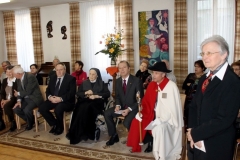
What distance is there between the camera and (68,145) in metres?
3.84

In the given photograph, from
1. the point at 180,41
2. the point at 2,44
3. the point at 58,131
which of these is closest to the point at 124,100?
the point at 58,131

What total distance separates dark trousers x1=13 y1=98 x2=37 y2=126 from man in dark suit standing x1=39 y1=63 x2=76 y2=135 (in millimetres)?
311

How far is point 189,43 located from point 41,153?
445 cm

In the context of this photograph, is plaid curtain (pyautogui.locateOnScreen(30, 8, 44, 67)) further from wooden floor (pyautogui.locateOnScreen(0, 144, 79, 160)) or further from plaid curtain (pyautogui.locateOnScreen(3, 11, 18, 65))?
wooden floor (pyautogui.locateOnScreen(0, 144, 79, 160))

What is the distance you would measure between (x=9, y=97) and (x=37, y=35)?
12.1 feet

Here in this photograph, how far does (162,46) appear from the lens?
643cm

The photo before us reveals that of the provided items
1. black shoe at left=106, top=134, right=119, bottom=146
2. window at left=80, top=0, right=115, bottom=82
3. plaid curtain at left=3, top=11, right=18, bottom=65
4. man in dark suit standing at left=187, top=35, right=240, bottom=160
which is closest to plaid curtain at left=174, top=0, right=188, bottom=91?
window at left=80, top=0, right=115, bottom=82

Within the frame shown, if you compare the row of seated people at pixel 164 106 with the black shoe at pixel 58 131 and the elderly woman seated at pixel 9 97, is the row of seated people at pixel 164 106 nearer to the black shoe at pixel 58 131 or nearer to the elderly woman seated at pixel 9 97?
the black shoe at pixel 58 131

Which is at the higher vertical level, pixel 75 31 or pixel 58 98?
pixel 75 31

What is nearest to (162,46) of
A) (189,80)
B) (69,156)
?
(189,80)

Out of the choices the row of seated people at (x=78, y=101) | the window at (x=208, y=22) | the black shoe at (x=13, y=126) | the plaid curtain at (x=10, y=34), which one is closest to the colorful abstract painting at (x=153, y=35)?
the window at (x=208, y=22)

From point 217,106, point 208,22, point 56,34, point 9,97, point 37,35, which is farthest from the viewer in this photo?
point 37,35

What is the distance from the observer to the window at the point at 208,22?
18.9 ft

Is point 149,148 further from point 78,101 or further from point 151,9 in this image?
point 151,9
